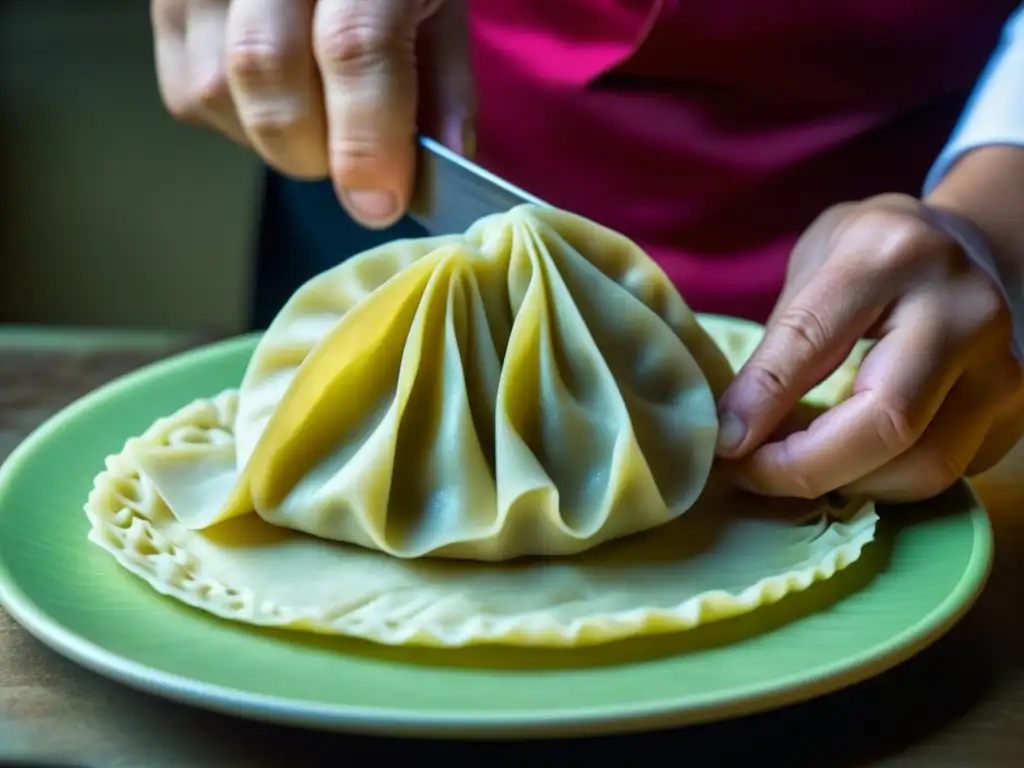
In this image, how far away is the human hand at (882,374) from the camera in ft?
3.50

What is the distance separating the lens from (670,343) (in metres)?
1.13

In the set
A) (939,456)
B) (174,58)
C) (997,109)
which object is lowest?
(174,58)

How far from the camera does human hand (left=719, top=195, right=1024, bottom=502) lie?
107 cm

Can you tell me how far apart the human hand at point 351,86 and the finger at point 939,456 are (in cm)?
59

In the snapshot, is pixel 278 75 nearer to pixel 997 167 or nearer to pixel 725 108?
pixel 725 108

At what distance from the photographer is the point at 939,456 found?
110 cm

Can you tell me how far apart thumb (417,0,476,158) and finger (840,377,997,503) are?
0.59m

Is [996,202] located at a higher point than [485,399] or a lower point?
higher

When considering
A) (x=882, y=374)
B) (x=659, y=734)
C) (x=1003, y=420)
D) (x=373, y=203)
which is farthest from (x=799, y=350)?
(x=373, y=203)

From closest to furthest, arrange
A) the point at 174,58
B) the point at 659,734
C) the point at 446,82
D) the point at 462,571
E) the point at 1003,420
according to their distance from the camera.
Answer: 1. the point at 659,734
2. the point at 462,571
3. the point at 1003,420
4. the point at 446,82
5. the point at 174,58

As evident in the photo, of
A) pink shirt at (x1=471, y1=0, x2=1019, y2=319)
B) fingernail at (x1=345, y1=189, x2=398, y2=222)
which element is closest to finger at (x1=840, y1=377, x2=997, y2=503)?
fingernail at (x1=345, y1=189, x2=398, y2=222)

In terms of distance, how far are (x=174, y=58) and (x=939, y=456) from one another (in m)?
1.09

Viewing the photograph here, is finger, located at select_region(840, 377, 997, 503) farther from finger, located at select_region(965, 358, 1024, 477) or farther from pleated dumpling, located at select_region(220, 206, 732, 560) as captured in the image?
pleated dumpling, located at select_region(220, 206, 732, 560)

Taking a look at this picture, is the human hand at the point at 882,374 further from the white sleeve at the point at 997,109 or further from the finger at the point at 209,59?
the finger at the point at 209,59
